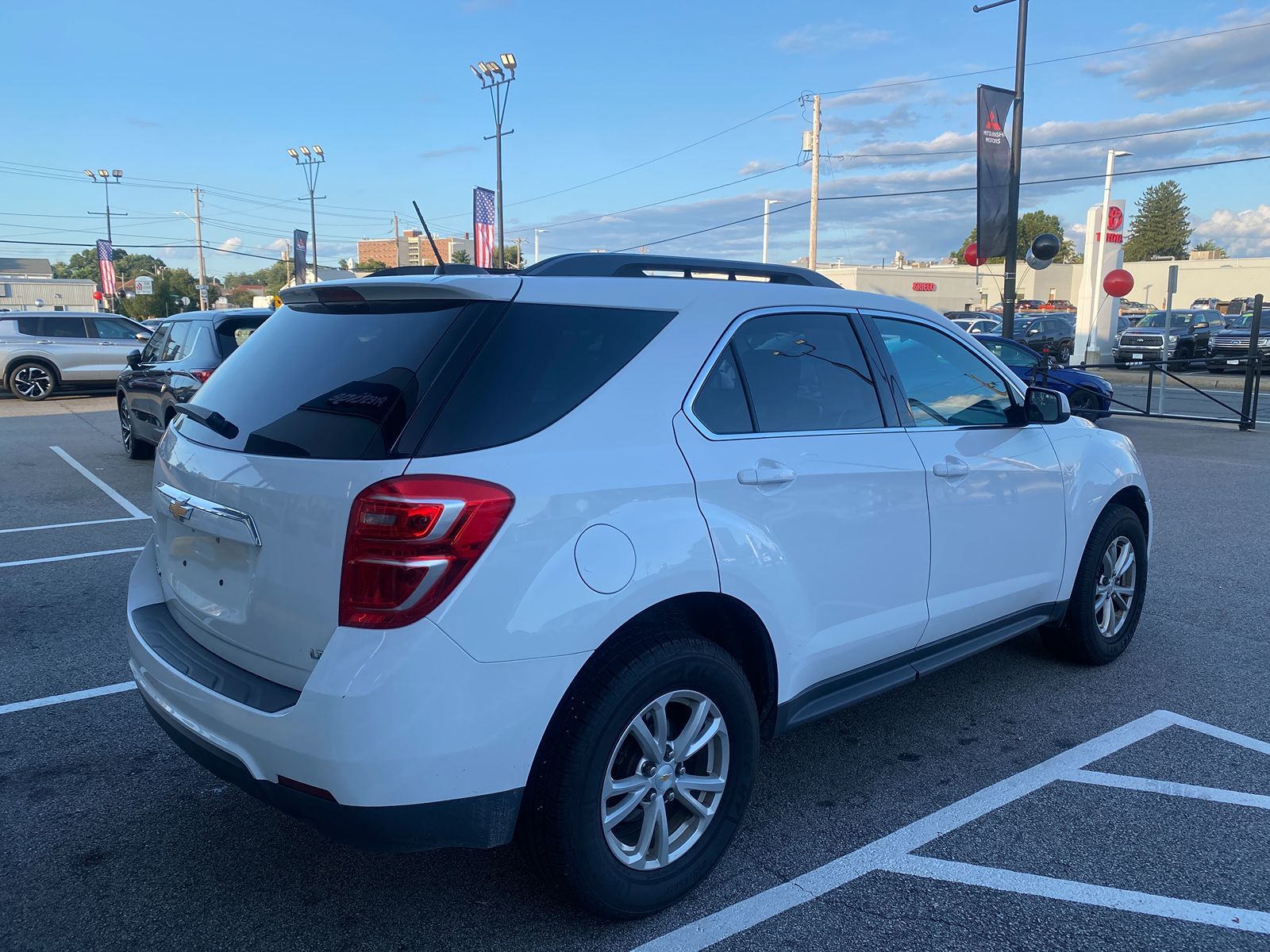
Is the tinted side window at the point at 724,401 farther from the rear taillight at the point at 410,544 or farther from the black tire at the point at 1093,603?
the black tire at the point at 1093,603

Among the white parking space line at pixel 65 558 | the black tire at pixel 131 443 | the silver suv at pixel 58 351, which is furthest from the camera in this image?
the silver suv at pixel 58 351

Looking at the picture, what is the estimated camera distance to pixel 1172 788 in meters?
3.54

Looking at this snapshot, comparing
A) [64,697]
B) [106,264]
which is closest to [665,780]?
[64,697]

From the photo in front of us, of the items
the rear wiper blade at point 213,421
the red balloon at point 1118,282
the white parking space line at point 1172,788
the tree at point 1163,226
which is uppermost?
the tree at point 1163,226

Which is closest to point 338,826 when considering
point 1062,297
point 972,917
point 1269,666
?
point 972,917

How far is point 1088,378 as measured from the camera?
15953 millimetres

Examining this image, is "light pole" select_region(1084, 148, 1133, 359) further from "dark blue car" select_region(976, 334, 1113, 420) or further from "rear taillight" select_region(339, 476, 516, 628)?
"rear taillight" select_region(339, 476, 516, 628)

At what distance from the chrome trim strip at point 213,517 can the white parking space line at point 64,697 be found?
5.43 ft

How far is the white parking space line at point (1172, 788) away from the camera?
135 inches

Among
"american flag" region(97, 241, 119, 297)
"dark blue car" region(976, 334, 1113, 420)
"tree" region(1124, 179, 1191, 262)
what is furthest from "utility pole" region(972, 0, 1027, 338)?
"tree" region(1124, 179, 1191, 262)

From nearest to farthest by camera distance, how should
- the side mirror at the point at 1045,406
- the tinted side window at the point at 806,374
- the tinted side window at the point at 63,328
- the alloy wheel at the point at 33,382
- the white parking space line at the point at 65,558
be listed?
the tinted side window at the point at 806,374 → the side mirror at the point at 1045,406 → the white parking space line at the point at 65,558 → the alloy wheel at the point at 33,382 → the tinted side window at the point at 63,328

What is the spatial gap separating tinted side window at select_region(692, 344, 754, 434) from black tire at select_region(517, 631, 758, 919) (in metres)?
0.64

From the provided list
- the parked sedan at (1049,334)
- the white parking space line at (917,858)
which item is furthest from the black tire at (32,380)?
the parked sedan at (1049,334)

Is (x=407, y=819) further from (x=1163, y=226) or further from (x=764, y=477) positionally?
(x=1163, y=226)
